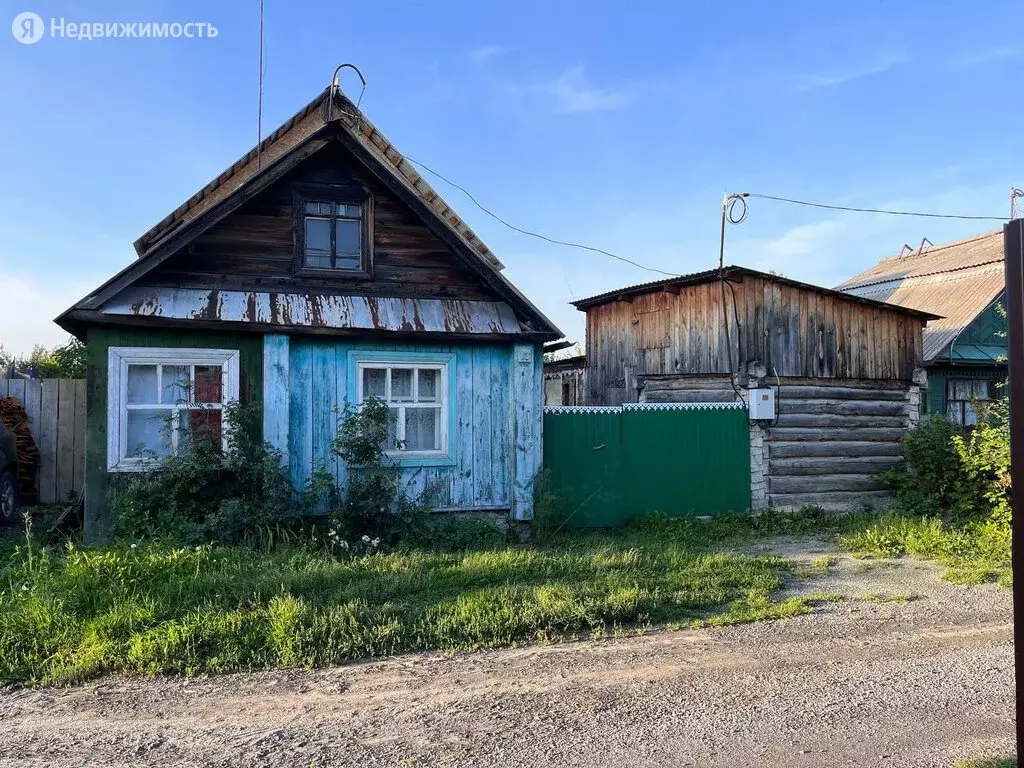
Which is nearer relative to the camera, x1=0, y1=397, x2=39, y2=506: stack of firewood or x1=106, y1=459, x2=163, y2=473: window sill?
x1=106, y1=459, x2=163, y2=473: window sill

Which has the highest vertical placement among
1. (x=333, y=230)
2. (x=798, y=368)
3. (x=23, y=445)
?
(x=333, y=230)

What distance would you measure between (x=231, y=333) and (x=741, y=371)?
7810 mm

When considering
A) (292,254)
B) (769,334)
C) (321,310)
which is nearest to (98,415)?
(321,310)

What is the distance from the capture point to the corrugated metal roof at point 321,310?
9.38m

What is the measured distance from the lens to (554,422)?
11375 mm

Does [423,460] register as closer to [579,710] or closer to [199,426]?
[199,426]

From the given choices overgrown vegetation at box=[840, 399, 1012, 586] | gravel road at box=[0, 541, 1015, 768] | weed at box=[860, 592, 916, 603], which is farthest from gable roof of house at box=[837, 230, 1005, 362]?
gravel road at box=[0, 541, 1015, 768]

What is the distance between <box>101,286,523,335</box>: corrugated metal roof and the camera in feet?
30.8

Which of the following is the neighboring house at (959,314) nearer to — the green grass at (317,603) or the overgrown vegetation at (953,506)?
the overgrown vegetation at (953,506)

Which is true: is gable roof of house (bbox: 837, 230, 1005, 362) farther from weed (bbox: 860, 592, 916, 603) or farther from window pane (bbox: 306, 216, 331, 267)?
window pane (bbox: 306, 216, 331, 267)

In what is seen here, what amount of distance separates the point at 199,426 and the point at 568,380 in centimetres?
1152

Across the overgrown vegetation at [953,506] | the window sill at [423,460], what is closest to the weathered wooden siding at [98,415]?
the window sill at [423,460]

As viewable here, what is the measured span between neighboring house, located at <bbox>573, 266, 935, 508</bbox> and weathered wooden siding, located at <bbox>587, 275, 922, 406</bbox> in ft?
0.06

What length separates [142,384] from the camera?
31.1ft
